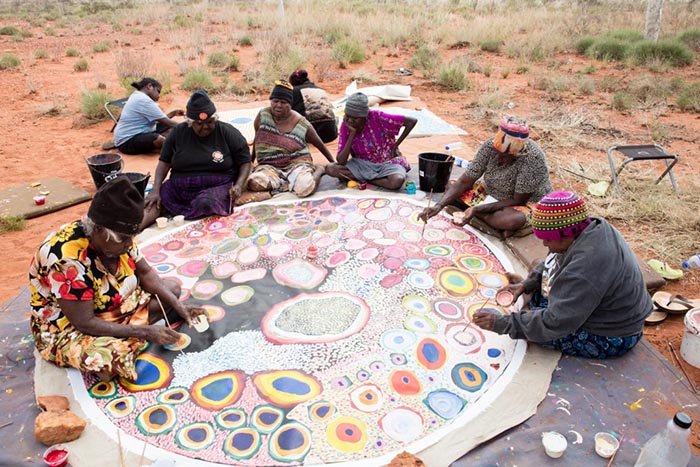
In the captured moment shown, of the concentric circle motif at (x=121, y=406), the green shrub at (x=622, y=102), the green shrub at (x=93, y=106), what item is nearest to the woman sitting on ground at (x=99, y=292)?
the concentric circle motif at (x=121, y=406)

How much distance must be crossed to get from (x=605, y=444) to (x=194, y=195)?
11.4 ft

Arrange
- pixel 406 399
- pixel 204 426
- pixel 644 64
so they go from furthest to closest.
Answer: pixel 644 64, pixel 406 399, pixel 204 426

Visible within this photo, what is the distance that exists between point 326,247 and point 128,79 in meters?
7.58

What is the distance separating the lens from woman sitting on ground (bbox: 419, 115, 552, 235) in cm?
346

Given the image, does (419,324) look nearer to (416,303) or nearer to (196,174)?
(416,303)

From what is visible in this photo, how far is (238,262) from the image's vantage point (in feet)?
11.6

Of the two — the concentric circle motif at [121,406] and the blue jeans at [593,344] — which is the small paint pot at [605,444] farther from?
the concentric circle motif at [121,406]

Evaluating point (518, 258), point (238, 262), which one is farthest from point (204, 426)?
point (518, 258)

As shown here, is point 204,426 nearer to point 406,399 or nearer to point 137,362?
point 137,362

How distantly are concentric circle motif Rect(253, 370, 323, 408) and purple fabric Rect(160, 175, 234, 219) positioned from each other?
6.62ft

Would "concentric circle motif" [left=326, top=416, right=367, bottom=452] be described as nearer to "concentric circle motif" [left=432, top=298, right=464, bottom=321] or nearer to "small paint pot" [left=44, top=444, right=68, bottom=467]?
"concentric circle motif" [left=432, top=298, right=464, bottom=321]

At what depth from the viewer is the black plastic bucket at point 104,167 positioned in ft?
14.7

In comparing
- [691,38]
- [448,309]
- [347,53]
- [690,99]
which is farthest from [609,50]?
[448,309]

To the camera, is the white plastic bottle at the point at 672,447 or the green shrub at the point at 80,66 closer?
the white plastic bottle at the point at 672,447
